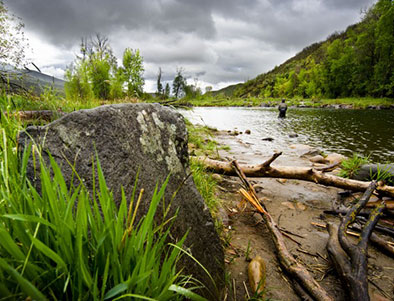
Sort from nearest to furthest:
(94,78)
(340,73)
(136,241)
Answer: (136,241)
(94,78)
(340,73)

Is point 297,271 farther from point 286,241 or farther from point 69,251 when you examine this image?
point 69,251

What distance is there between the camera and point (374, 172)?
4.00m

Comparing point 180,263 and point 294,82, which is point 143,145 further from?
point 294,82

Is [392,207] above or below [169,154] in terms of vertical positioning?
below

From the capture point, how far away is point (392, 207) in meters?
3.12

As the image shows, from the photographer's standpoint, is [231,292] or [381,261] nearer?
[231,292]

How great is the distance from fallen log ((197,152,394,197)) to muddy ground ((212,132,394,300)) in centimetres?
45

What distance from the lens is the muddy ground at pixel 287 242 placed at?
6.14ft

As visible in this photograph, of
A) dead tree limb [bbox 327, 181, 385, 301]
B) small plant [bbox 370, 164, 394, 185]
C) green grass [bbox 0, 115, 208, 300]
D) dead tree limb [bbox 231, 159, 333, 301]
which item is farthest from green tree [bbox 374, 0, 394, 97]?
green grass [bbox 0, 115, 208, 300]

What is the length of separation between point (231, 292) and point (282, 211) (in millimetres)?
2046

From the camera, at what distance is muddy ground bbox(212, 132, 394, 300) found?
6.14 ft

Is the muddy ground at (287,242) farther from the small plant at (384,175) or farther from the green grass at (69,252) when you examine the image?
the green grass at (69,252)

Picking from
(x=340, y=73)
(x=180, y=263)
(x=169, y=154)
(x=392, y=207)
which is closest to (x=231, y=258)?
(x=180, y=263)

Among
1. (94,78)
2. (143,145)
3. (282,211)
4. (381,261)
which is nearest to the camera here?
(143,145)
